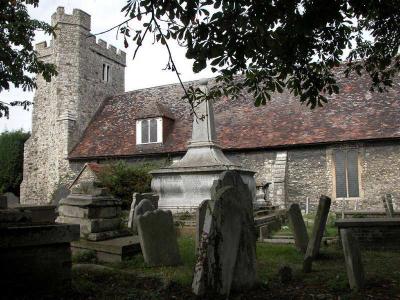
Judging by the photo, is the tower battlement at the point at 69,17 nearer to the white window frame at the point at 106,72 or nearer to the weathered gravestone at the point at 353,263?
the white window frame at the point at 106,72

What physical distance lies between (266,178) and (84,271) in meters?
14.2

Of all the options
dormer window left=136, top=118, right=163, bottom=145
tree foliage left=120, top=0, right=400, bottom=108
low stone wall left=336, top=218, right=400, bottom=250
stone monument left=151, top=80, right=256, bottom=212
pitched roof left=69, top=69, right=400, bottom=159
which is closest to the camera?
tree foliage left=120, top=0, right=400, bottom=108

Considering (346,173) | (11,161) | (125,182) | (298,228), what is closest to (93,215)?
(298,228)

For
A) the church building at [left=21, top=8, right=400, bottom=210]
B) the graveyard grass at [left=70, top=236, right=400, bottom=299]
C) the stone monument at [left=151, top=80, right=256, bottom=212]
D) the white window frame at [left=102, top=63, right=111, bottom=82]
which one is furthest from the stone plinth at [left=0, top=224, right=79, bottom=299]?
the white window frame at [left=102, top=63, right=111, bottom=82]

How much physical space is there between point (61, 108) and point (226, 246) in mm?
22719

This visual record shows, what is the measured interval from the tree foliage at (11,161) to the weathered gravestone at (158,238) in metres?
25.4

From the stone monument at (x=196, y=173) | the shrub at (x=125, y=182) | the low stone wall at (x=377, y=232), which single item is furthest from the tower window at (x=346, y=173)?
the low stone wall at (x=377, y=232)

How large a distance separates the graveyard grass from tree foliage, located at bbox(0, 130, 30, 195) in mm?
25179

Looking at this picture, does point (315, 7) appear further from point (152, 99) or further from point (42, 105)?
point (42, 105)

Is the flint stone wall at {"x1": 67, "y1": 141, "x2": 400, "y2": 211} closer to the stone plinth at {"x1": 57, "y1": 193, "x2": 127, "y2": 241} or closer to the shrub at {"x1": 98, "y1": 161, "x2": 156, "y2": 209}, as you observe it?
the shrub at {"x1": 98, "y1": 161, "x2": 156, "y2": 209}

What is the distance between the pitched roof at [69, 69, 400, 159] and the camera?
18.1 metres

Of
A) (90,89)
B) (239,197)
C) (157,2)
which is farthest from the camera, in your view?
(90,89)

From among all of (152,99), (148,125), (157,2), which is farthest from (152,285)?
(152,99)

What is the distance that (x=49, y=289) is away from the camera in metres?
4.79
